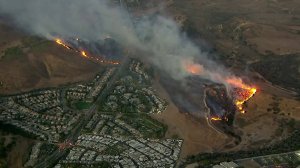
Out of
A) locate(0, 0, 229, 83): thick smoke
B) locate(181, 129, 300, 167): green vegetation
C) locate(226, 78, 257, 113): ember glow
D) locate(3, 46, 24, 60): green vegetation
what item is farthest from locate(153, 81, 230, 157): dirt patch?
locate(3, 46, 24, 60): green vegetation

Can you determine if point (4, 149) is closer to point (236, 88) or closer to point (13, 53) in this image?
point (13, 53)

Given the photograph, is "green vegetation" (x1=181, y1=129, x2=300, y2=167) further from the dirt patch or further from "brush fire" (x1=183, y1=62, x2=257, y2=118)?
"brush fire" (x1=183, y1=62, x2=257, y2=118)

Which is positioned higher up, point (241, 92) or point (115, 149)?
point (241, 92)

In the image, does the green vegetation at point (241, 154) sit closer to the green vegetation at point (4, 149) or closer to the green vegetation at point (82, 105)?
the green vegetation at point (82, 105)

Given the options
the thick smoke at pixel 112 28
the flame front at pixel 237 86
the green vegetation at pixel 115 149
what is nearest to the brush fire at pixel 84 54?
the thick smoke at pixel 112 28

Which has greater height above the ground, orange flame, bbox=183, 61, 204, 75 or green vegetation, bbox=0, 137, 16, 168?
orange flame, bbox=183, 61, 204, 75

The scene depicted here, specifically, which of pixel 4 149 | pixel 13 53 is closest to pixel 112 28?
pixel 13 53

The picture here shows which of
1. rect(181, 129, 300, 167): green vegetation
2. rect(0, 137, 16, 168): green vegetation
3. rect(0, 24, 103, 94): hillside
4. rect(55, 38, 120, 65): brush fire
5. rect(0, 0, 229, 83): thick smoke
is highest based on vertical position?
rect(0, 0, 229, 83): thick smoke
